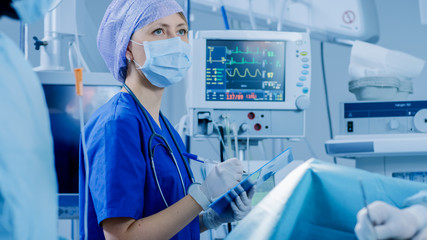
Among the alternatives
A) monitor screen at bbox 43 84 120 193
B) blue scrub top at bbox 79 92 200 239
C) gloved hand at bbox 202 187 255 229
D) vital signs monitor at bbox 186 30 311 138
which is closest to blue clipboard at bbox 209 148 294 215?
gloved hand at bbox 202 187 255 229

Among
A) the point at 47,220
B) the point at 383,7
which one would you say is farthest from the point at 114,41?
the point at 383,7

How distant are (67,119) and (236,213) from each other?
994mm

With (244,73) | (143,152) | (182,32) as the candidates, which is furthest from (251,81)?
(143,152)

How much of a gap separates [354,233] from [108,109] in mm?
740

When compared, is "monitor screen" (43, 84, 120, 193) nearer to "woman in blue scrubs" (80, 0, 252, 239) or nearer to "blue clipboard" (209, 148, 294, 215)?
"woman in blue scrubs" (80, 0, 252, 239)

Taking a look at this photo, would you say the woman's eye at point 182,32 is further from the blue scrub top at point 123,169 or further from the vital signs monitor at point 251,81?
the vital signs monitor at point 251,81

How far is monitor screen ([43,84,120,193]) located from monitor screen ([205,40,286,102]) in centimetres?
42

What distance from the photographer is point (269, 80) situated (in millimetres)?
1987

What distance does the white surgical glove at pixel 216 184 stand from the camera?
1144 mm

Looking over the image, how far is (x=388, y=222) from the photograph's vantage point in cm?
59

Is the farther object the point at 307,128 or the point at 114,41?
the point at 307,128

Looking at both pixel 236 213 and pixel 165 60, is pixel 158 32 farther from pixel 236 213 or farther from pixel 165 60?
pixel 236 213

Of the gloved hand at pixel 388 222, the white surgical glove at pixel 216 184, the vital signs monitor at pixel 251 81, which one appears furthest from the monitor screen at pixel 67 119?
the gloved hand at pixel 388 222

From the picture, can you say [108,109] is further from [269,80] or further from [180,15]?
[269,80]
